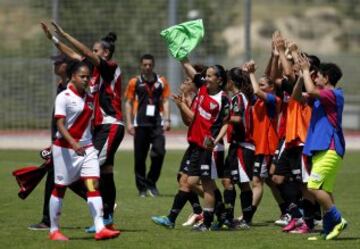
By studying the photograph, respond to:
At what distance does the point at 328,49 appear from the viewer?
6644 centimetres

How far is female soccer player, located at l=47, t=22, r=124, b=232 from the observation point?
12.3 meters

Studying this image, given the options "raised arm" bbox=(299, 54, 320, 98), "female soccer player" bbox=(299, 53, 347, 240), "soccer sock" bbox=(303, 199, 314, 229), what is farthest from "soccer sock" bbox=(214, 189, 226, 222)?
"raised arm" bbox=(299, 54, 320, 98)

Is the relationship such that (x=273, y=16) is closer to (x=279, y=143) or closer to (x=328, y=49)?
(x=328, y=49)

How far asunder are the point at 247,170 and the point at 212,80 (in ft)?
4.48

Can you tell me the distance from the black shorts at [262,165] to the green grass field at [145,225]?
2.03 feet

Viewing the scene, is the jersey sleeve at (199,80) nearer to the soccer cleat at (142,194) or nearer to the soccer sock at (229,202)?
the soccer sock at (229,202)

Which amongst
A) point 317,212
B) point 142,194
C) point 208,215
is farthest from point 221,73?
point 142,194

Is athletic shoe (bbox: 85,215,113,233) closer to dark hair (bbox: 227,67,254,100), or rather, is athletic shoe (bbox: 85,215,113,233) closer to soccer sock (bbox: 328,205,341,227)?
dark hair (bbox: 227,67,254,100)

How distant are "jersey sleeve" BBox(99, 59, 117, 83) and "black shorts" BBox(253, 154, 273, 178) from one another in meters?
2.40

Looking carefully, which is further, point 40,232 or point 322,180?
point 40,232

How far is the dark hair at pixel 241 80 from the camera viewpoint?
43.5ft

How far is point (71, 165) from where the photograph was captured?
11453 mm

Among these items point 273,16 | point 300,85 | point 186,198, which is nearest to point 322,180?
point 300,85

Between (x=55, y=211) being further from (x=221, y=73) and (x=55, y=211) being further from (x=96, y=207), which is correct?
(x=221, y=73)
